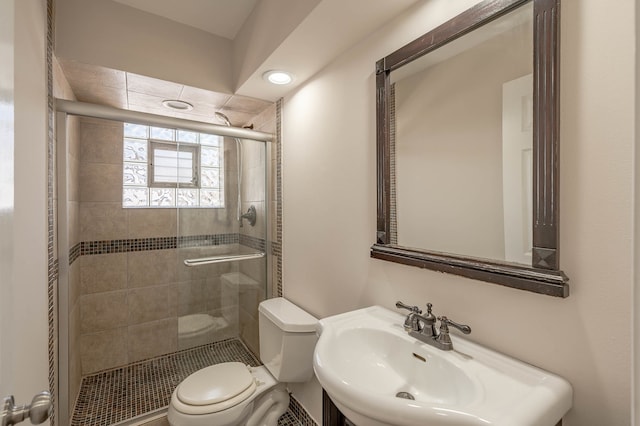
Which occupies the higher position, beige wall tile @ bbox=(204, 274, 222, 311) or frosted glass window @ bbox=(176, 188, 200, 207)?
frosted glass window @ bbox=(176, 188, 200, 207)

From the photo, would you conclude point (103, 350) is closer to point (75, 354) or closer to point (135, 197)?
point (75, 354)

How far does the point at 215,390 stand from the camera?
1491 millimetres

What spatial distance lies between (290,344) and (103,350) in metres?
1.76

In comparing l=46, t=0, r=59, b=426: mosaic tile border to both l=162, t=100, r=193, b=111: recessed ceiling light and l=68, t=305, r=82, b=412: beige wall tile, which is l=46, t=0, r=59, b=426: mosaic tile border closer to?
l=68, t=305, r=82, b=412: beige wall tile

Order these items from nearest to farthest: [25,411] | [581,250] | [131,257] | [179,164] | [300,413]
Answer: [25,411] < [581,250] < [300,413] < [179,164] < [131,257]

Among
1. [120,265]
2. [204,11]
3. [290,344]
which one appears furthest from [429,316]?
[120,265]

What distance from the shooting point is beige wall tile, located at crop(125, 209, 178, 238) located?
93.0 inches

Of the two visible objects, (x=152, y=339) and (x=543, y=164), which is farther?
(x=152, y=339)

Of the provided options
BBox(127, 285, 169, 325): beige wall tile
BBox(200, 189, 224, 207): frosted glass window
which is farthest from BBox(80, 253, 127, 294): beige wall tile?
BBox(200, 189, 224, 207): frosted glass window

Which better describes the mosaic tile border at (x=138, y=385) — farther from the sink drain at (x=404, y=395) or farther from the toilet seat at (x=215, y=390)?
the sink drain at (x=404, y=395)

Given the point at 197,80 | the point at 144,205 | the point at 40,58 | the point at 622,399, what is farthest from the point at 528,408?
the point at 144,205

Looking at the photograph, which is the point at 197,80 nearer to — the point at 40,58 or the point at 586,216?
the point at 40,58

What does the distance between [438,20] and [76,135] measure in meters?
2.40

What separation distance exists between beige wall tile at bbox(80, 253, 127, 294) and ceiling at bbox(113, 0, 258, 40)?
5.86 ft
